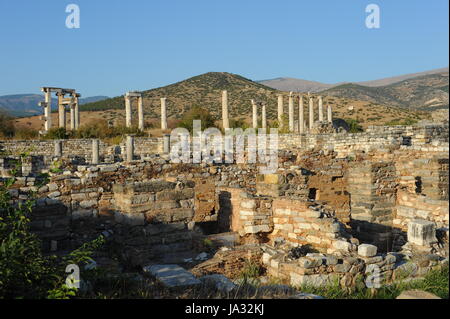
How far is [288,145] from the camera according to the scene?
22672mm

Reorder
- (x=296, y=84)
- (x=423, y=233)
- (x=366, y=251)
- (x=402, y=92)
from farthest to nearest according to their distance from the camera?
(x=296, y=84) < (x=402, y=92) < (x=423, y=233) < (x=366, y=251)

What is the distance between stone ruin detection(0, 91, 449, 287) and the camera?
6.62 metres

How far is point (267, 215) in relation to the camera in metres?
8.36

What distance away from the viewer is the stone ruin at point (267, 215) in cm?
662

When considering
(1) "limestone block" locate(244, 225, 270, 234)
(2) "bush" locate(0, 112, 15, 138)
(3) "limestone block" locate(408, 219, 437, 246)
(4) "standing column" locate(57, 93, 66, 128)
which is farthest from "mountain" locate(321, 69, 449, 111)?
(1) "limestone block" locate(244, 225, 270, 234)

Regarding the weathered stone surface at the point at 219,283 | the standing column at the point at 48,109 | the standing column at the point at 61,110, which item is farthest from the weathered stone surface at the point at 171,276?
the standing column at the point at 61,110

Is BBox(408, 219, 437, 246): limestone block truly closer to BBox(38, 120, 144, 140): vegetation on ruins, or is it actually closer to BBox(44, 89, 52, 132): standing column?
BBox(38, 120, 144, 140): vegetation on ruins

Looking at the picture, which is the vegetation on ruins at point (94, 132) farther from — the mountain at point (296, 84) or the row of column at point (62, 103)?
the mountain at point (296, 84)

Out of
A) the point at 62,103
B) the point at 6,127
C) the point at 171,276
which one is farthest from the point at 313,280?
the point at 6,127

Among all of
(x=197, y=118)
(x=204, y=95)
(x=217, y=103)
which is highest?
(x=204, y=95)

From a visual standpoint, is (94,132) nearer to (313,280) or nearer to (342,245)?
(342,245)

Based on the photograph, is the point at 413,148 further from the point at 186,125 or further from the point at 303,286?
the point at 186,125
